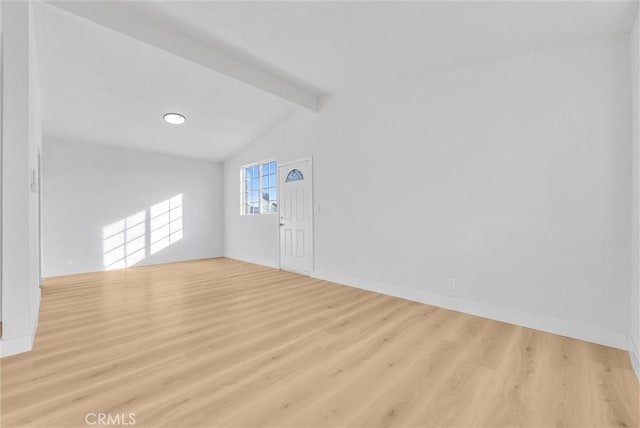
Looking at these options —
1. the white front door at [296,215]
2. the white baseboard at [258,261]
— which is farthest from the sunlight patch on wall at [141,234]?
the white front door at [296,215]

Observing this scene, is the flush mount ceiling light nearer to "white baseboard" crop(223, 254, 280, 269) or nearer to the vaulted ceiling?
the vaulted ceiling

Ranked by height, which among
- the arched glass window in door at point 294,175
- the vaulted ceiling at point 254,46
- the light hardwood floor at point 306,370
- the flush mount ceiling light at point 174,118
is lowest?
the light hardwood floor at point 306,370

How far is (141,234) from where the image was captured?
19.2ft

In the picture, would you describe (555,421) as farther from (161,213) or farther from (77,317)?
(161,213)

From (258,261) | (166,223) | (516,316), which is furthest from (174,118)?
(516,316)

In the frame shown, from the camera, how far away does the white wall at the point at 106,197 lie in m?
4.91

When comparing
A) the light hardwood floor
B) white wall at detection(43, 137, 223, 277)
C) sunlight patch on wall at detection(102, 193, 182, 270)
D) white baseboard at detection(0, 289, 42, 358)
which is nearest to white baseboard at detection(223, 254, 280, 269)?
white wall at detection(43, 137, 223, 277)

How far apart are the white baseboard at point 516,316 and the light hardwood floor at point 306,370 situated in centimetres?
10

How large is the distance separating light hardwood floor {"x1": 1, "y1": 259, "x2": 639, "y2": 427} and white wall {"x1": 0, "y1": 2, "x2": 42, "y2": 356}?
259mm

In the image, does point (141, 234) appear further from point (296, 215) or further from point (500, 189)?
point (500, 189)

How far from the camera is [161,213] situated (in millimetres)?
6137

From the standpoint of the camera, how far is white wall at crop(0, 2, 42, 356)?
2.06m

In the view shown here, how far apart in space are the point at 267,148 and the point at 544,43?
4.47 m

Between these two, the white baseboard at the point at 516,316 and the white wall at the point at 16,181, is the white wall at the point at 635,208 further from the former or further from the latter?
the white wall at the point at 16,181
